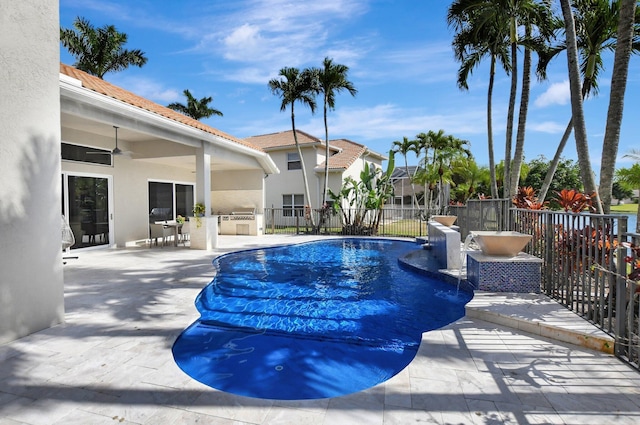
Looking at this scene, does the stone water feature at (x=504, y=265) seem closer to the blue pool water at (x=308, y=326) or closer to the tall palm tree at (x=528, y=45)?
the blue pool water at (x=308, y=326)

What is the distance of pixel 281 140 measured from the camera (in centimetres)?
2570

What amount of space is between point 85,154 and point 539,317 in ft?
42.4

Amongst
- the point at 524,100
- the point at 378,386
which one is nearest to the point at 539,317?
the point at 378,386

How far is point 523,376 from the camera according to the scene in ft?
10.5

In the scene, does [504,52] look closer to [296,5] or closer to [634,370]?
[296,5]

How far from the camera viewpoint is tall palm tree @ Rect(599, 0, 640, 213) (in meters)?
5.97

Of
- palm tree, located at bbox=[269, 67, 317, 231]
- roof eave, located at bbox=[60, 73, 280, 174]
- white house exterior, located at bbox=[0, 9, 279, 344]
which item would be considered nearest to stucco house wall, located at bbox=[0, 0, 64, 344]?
white house exterior, located at bbox=[0, 9, 279, 344]

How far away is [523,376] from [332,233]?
14795 millimetres

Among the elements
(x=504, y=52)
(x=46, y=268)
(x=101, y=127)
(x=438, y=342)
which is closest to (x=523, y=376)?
(x=438, y=342)

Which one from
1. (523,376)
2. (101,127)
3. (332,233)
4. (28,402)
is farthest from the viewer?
(332,233)

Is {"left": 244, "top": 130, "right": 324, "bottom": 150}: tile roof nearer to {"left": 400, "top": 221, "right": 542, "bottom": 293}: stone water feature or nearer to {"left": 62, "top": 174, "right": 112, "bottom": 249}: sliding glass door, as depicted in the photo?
{"left": 62, "top": 174, "right": 112, "bottom": 249}: sliding glass door

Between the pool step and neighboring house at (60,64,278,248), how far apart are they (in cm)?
892

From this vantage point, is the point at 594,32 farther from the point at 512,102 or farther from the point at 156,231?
the point at 156,231

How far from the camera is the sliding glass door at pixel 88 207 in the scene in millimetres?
10383
